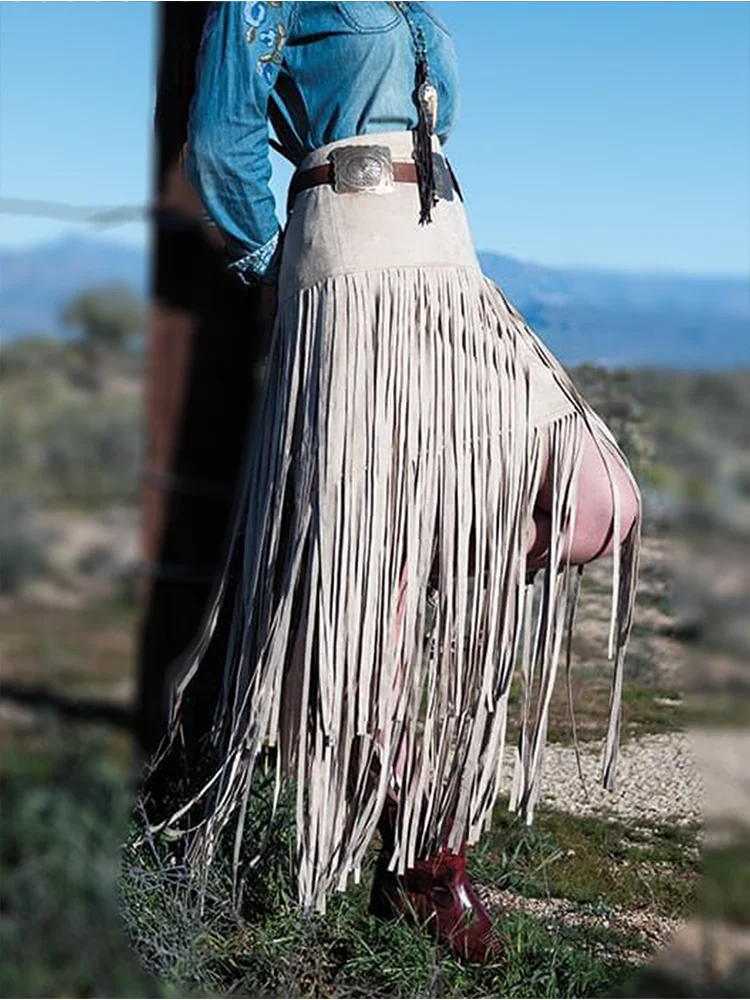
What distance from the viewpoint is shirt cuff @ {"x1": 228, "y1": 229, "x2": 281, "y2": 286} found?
1914 millimetres

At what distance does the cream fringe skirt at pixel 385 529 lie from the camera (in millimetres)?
1844

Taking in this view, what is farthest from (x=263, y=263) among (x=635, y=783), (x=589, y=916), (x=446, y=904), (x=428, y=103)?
(x=635, y=783)

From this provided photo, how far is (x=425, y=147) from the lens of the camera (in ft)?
6.02

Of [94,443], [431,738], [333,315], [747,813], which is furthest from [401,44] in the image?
[747,813]

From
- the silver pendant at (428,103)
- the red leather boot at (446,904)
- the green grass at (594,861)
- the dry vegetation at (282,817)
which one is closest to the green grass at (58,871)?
the dry vegetation at (282,817)

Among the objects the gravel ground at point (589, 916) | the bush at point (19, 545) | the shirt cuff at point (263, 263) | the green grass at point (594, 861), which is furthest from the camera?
the green grass at point (594, 861)

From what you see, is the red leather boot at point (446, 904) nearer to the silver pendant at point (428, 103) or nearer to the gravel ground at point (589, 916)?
the gravel ground at point (589, 916)

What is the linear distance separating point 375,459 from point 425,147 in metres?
0.35

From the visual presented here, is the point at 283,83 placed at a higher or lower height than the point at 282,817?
higher

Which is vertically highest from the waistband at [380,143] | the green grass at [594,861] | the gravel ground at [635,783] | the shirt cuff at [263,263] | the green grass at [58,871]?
the waistband at [380,143]

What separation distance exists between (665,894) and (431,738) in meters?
0.57

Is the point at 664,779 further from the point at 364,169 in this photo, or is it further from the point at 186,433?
the point at 364,169

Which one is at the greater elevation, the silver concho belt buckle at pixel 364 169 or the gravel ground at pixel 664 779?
the silver concho belt buckle at pixel 364 169

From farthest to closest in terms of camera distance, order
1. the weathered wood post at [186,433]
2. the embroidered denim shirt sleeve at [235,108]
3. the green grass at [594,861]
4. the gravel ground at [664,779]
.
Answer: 1. the weathered wood post at [186,433]
2. the gravel ground at [664,779]
3. the green grass at [594,861]
4. the embroidered denim shirt sleeve at [235,108]
